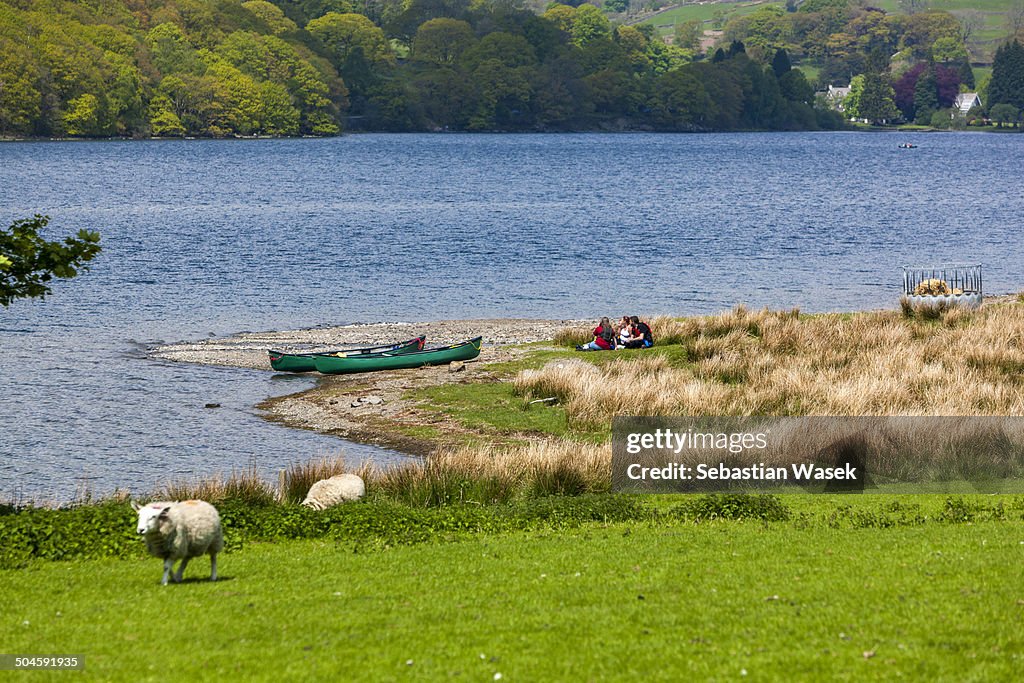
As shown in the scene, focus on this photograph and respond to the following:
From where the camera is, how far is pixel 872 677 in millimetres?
9211

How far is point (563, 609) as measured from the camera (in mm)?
11250

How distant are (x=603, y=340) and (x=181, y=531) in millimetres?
22476

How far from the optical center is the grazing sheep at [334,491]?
18.2m

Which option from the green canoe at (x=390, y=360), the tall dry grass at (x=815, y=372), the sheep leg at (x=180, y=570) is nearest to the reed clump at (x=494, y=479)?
the tall dry grass at (x=815, y=372)

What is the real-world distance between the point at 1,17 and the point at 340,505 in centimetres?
17957

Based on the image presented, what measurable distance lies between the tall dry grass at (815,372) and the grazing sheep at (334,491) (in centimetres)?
732

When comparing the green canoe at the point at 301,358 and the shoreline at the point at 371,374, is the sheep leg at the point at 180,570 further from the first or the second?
the green canoe at the point at 301,358

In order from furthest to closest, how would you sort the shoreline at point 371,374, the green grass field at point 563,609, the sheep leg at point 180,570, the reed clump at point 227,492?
the shoreline at point 371,374 → the reed clump at point 227,492 → the sheep leg at point 180,570 → the green grass field at point 563,609

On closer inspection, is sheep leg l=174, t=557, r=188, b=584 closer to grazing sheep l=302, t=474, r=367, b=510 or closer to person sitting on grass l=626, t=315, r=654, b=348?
grazing sheep l=302, t=474, r=367, b=510

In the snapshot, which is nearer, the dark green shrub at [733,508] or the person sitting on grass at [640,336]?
the dark green shrub at [733,508]

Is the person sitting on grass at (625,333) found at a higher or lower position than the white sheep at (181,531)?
lower

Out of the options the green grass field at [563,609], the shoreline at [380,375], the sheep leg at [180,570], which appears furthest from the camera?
the shoreline at [380,375]

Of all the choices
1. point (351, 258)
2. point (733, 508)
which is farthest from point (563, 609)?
point (351, 258)

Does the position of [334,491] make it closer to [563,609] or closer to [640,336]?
[563,609]
